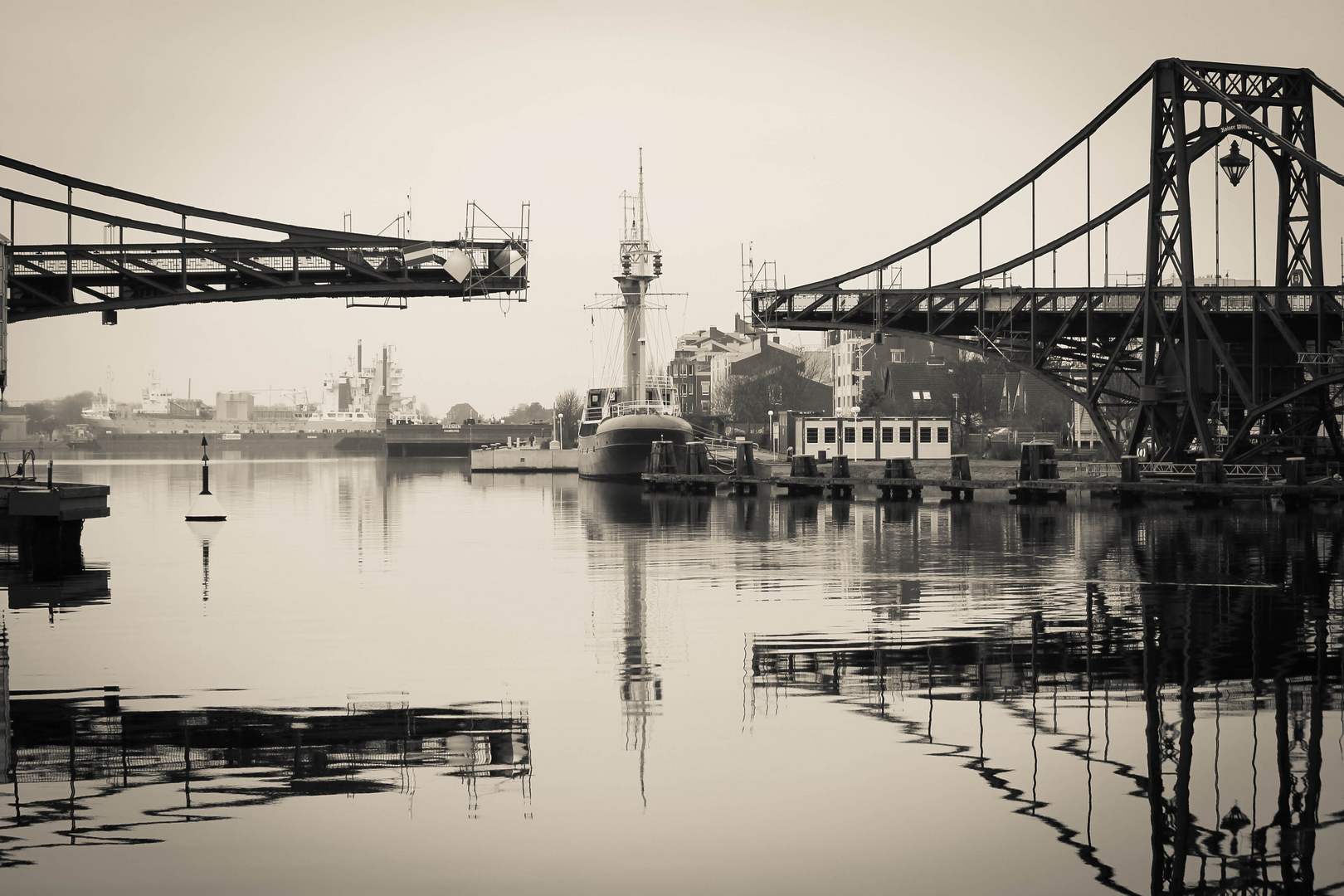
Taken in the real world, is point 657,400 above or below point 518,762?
above

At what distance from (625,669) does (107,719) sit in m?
4.56

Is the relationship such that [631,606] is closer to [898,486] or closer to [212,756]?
[212,756]

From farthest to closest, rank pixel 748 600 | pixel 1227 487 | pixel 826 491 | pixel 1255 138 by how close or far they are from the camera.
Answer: pixel 826 491 < pixel 1255 138 < pixel 1227 487 < pixel 748 600

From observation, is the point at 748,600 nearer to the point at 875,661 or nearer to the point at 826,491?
the point at 875,661

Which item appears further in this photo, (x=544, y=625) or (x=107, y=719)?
(x=544, y=625)

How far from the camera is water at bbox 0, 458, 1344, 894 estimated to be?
7.33 meters

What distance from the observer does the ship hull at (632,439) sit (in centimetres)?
6950

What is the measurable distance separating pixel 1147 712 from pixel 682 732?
3476 mm

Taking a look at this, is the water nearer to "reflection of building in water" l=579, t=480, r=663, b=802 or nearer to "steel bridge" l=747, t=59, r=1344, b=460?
"reflection of building in water" l=579, t=480, r=663, b=802

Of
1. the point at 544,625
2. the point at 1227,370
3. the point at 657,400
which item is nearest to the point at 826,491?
the point at 1227,370

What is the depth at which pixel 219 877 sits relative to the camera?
7016 millimetres

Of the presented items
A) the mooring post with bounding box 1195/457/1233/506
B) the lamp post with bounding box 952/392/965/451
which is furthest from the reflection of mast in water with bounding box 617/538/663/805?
the lamp post with bounding box 952/392/965/451

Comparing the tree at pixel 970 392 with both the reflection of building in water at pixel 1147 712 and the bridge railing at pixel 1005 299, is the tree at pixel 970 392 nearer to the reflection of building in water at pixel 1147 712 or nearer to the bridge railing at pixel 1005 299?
the bridge railing at pixel 1005 299

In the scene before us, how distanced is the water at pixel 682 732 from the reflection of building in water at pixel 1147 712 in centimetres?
4
